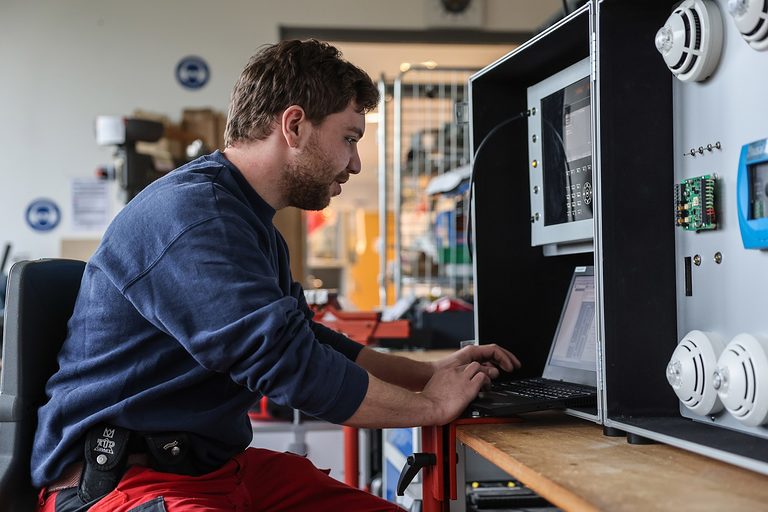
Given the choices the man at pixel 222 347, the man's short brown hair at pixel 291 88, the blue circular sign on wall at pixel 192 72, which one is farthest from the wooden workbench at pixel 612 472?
the blue circular sign on wall at pixel 192 72

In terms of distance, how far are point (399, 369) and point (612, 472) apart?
76cm

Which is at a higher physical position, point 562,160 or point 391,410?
point 562,160

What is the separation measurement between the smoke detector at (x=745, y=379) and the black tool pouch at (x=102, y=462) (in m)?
0.83

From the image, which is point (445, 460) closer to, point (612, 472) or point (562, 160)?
point (612, 472)

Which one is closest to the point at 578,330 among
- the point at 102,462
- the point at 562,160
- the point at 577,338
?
the point at 577,338

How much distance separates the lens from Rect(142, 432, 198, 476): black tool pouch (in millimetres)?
1289

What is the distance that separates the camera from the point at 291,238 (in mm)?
4945

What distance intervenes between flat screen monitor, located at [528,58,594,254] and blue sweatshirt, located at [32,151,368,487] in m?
0.46

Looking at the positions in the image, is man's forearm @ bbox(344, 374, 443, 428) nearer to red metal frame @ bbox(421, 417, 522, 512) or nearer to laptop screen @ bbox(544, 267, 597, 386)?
red metal frame @ bbox(421, 417, 522, 512)

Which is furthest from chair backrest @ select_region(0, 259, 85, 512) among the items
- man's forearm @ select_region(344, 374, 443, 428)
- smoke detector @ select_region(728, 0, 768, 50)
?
smoke detector @ select_region(728, 0, 768, 50)

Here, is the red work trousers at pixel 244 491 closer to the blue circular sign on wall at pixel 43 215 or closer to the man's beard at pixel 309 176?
the man's beard at pixel 309 176

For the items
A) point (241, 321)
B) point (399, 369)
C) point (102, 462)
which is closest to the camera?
point (241, 321)

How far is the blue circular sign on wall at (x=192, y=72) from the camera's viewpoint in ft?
15.6

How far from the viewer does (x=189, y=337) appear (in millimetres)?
1201
